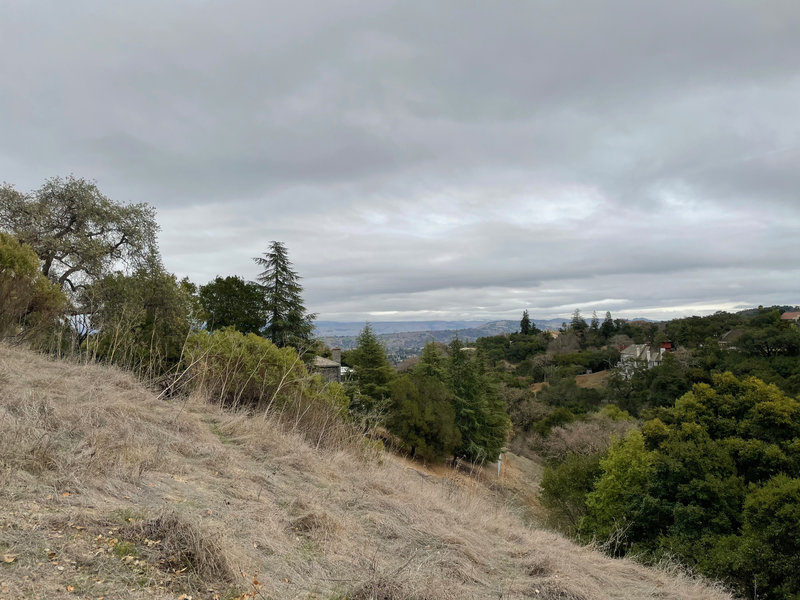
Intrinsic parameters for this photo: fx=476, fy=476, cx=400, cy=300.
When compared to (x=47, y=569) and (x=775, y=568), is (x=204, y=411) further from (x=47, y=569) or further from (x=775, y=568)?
(x=775, y=568)

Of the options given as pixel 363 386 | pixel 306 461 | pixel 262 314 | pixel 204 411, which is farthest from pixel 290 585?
pixel 262 314

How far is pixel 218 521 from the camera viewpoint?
3586mm

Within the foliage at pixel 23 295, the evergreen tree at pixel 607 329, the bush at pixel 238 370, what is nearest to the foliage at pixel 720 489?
the bush at pixel 238 370

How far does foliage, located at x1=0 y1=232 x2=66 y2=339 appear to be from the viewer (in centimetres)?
839

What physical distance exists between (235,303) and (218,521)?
24.2 meters

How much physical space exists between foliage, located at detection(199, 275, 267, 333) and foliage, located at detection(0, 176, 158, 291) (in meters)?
10.4

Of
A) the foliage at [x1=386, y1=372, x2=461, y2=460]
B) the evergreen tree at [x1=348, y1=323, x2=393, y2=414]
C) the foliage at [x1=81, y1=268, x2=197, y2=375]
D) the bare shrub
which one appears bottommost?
the bare shrub

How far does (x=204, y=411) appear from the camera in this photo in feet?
24.4

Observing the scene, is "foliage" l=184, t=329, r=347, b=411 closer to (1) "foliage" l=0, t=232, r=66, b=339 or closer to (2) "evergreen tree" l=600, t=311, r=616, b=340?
(1) "foliage" l=0, t=232, r=66, b=339

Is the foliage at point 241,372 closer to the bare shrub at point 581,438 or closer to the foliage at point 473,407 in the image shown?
the foliage at point 473,407

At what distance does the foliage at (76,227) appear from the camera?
13.5 meters

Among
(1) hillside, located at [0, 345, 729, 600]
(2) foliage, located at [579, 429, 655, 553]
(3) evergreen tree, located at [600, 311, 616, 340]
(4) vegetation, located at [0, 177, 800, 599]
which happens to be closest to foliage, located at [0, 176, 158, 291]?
(4) vegetation, located at [0, 177, 800, 599]

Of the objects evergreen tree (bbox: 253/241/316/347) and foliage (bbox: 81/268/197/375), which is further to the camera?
evergreen tree (bbox: 253/241/316/347)

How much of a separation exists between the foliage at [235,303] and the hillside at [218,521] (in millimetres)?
19323
